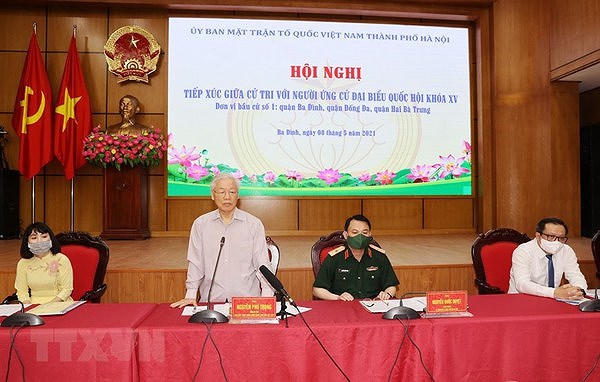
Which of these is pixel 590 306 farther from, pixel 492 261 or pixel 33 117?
pixel 33 117

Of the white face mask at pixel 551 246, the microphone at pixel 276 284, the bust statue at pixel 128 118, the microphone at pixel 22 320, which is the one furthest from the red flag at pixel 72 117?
the white face mask at pixel 551 246

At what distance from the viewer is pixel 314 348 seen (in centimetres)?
161

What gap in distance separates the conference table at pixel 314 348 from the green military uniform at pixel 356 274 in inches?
26.9

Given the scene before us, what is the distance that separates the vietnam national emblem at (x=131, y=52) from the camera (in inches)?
228

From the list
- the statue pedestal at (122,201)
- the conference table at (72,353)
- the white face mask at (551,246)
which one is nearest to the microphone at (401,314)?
the conference table at (72,353)

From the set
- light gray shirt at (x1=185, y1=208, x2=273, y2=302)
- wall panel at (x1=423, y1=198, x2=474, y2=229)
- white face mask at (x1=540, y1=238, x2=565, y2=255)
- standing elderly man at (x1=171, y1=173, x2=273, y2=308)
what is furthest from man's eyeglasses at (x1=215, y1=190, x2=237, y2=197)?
wall panel at (x1=423, y1=198, x2=474, y2=229)

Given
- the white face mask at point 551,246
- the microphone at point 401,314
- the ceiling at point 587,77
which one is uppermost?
the ceiling at point 587,77

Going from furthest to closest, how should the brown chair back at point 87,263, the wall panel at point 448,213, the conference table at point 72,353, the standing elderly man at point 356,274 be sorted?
the wall panel at point 448,213
the brown chair back at point 87,263
the standing elderly man at point 356,274
the conference table at point 72,353

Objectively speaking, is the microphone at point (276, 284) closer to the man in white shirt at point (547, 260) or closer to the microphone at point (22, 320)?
the microphone at point (22, 320)

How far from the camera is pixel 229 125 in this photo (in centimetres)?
581

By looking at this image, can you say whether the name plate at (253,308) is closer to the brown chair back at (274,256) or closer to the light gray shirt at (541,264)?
the brown chair back at (274,256)

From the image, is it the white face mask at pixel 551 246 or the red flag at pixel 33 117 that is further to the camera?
the red flag at pixel 33 117

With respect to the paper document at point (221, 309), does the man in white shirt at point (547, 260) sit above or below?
above

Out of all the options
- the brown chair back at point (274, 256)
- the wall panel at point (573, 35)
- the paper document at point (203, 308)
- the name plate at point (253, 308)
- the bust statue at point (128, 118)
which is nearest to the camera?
the name plate at point (253, 308)
